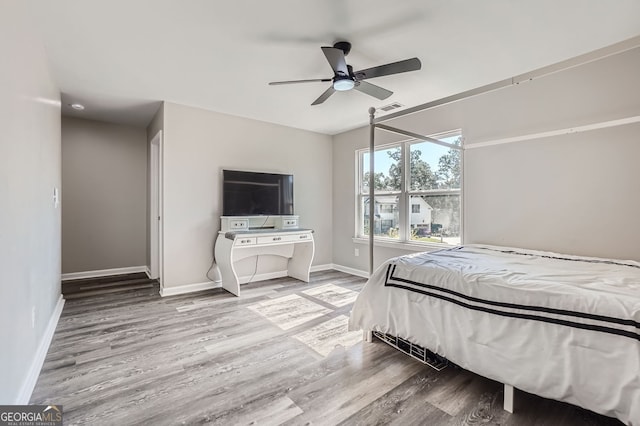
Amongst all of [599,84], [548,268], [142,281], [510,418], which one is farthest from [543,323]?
[142,281]

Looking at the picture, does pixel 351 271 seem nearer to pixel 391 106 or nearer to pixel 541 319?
pixel 391 106

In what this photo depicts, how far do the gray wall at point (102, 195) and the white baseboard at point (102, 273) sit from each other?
0.05 metres

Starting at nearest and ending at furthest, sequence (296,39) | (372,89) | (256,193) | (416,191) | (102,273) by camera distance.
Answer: (296,39)
(372,89)
(416,191)
(256,193)
(102,273)

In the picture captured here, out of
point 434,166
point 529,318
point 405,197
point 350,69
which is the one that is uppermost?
point 350,69

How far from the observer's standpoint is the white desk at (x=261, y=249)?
375 centimetres

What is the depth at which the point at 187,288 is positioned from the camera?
12.8 feet

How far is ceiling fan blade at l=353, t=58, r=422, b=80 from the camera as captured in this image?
2160 mm

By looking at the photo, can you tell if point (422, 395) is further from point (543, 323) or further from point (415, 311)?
point (543, 323)

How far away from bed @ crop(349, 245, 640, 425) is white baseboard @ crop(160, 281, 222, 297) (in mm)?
2485

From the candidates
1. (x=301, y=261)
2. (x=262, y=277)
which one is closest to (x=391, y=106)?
(x=301, y=261)

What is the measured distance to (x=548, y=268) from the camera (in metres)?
2.08

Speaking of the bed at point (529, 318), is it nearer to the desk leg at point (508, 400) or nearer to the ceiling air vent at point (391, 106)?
the desk leg at point (508, 400)

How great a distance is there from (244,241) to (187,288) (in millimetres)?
1032

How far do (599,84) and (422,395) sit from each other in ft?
9.94
